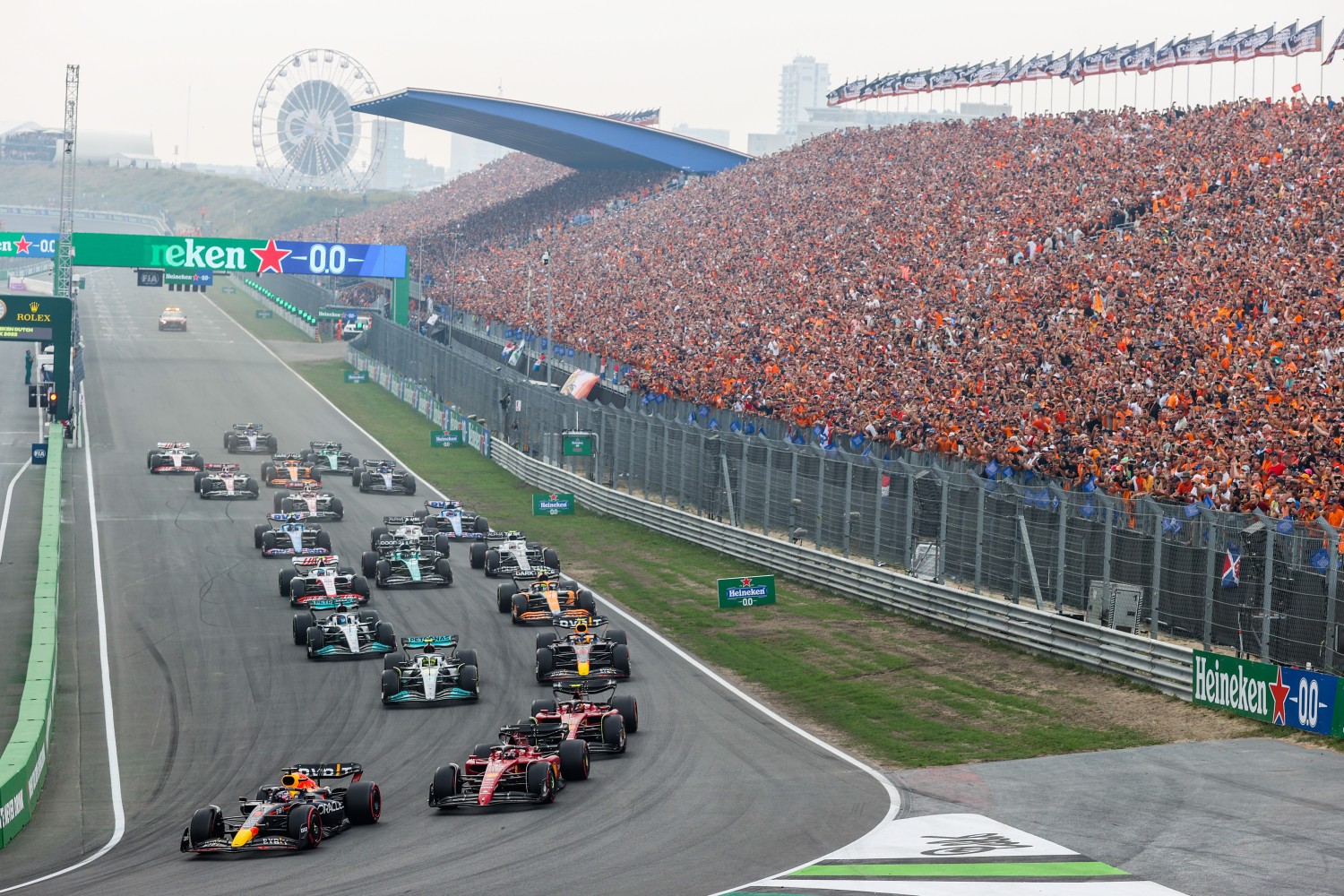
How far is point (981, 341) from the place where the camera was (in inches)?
1371

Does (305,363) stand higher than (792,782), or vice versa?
(305,363)

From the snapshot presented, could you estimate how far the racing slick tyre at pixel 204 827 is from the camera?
1447 centimetres

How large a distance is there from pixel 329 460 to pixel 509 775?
1177 inches

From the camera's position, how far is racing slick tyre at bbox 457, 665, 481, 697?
819 inches

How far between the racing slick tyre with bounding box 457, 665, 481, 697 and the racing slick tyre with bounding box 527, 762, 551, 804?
4.93 m

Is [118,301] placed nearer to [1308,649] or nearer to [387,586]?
[387,586]

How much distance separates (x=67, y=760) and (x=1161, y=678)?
13.8 meters

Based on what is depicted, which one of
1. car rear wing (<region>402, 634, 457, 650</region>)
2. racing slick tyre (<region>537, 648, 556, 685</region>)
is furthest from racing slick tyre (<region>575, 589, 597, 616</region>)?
car rear wing (<region>402, 634, 457, 650</region>)

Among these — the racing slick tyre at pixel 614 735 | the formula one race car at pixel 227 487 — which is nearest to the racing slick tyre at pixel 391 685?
the racing slick tyre at pixel 614 735

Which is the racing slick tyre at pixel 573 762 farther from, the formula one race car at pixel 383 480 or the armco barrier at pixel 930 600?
the formula one race car at pixel 383 480

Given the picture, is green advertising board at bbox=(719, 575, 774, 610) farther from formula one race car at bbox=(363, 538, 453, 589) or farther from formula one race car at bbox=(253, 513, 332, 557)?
formula one race car at bbox=(253, 513, 332, 557)

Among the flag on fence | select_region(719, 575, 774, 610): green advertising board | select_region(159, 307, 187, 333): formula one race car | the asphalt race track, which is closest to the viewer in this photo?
the asphalt race track

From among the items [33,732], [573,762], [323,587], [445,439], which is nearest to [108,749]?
[33,732]

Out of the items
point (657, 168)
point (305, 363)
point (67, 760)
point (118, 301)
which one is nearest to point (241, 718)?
point (67, 760)
